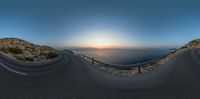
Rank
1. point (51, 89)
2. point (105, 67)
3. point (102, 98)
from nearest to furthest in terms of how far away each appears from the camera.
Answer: point (102, 98), point (51, 89), point (105, 67)

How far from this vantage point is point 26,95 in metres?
10.6

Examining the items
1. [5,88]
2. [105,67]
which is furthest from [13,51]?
[5,88]

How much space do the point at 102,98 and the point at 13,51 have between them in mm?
48704

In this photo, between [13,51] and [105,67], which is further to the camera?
[13,51]

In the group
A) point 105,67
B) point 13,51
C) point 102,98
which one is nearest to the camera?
point 102,98

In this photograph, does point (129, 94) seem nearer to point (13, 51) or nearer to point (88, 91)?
point (88, 91)

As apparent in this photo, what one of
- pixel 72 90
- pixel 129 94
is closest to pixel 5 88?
pixel 72 90

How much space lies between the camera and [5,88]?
11922 millimetres

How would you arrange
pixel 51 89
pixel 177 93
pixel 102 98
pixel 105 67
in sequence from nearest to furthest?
pixel 102 98 → pixel 177 93 → pixel 51 89 → pixel 105 67

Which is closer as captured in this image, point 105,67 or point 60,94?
point 60,94

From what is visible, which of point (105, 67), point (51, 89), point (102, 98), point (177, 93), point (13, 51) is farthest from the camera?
point (13, 51)

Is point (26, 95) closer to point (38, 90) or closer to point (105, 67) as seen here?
point (38, 90)

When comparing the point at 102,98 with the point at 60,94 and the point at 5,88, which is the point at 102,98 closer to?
the point at 60,94

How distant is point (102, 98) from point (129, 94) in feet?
4.89
